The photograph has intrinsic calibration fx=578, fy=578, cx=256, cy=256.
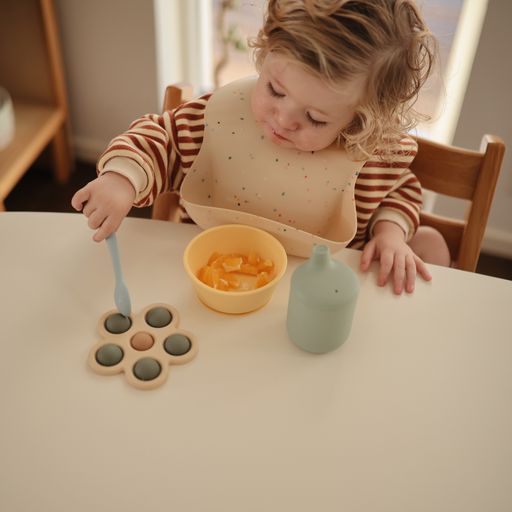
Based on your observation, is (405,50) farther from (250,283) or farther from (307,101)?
(250,283)

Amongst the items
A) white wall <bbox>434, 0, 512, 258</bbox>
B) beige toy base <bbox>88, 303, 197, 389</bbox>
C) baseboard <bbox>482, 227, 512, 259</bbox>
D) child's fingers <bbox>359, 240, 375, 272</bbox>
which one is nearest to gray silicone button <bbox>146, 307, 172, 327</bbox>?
beige toy base <bbox>88, 303, 197, 389</bbox>

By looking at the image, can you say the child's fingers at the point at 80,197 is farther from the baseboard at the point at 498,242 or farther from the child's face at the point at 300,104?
the baseboard at the point at 498,242

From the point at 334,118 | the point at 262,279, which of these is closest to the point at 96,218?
the point at 262,279

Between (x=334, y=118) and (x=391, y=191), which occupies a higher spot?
(x=334, y=118)

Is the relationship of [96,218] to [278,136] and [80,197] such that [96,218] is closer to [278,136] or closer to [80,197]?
[80,197]

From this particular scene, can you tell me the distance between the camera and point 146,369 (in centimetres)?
68

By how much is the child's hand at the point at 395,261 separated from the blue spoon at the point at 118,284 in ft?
1.14

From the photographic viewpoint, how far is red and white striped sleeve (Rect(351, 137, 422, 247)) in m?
0.93

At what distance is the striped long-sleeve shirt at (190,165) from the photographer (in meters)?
0.86

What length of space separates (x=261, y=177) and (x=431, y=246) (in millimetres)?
358

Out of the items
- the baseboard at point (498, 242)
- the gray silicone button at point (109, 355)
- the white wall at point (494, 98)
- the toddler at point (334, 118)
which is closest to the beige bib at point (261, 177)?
the toddler at point (334, 118)

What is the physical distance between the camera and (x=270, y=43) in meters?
0.76

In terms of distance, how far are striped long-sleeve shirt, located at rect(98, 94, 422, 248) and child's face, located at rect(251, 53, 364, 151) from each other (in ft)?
0.42

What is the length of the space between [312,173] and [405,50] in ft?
0.75
